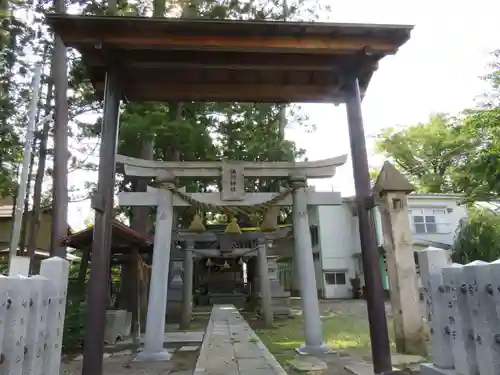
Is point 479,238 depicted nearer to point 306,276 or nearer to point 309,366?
point 306,276

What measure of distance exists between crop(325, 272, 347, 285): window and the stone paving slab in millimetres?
21042

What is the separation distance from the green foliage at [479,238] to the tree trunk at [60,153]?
18.6 metres

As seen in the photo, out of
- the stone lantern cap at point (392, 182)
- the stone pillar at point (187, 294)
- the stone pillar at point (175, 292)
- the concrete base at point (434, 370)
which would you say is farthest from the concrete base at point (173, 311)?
the concrete base at point (434, 370)

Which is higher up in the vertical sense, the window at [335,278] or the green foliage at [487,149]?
the green foliage at [487,149]

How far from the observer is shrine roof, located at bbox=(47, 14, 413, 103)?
16.2 feet

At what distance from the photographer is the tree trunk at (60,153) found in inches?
460

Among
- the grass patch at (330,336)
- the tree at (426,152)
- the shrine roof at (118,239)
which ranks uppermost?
the tree at (426,152)

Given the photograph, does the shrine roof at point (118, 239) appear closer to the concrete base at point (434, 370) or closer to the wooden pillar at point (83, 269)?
the wooden pillar at point (83, 269)

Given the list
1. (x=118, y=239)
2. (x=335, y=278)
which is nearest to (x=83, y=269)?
(x=118, y=239)

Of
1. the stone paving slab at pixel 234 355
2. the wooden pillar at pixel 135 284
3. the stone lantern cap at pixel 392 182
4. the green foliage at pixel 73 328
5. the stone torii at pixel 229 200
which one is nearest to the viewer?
the stone paving slab at pixel 234 355

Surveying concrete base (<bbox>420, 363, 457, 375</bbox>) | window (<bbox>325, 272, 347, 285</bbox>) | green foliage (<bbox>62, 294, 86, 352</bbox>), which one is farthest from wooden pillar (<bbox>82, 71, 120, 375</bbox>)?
window (<bbox>325, 272, 347, 285</bbox>)

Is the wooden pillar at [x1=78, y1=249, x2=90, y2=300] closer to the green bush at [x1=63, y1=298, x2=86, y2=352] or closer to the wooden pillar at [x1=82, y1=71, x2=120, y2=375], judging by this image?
the green bush at [x1=63, y1=298, x2=86, y2=352]

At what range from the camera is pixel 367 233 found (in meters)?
5.41

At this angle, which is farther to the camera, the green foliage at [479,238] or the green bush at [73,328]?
the green foliage at [479,238]
